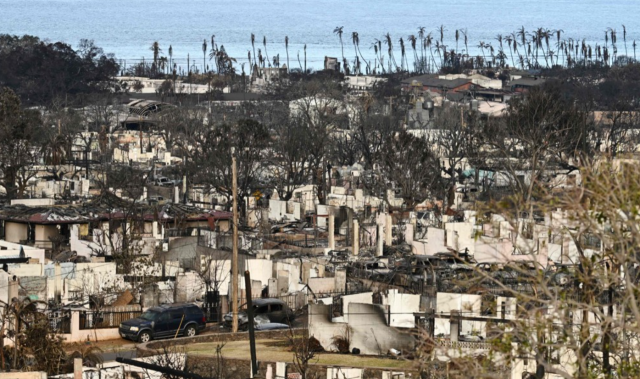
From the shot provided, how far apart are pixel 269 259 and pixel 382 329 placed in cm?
748

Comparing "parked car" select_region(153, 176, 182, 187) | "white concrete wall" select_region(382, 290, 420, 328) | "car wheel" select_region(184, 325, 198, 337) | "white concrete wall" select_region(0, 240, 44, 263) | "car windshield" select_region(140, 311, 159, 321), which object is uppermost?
"white concrete wall" select_region(382, 290, 420, 328)

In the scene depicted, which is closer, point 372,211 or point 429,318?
point 429,318

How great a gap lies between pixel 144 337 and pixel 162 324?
17.3 inches

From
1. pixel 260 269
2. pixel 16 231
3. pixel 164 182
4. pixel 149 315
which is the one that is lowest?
pixel 164 182

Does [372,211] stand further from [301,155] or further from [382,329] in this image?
[382,329]

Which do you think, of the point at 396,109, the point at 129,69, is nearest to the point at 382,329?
the point at 396,109

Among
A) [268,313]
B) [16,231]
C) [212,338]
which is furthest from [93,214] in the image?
[212,338]

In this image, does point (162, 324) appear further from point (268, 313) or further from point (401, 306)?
point (401, 306)

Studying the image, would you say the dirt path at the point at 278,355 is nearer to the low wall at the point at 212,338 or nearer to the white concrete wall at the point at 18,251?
the low wall at the point at 212,338

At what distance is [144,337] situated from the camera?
24.9 meters

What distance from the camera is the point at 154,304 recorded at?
1069 inches

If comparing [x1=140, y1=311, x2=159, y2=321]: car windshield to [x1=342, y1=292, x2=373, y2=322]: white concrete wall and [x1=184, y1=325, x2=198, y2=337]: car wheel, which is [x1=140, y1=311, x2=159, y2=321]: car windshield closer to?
[x1=184, y1=325, x2=198, y2=337]: car wheel

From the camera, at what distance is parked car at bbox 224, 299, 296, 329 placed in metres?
26.0

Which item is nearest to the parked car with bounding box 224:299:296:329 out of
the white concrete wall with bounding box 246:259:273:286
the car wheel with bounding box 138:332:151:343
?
the car wheel with bounding box 138:332:151:343
